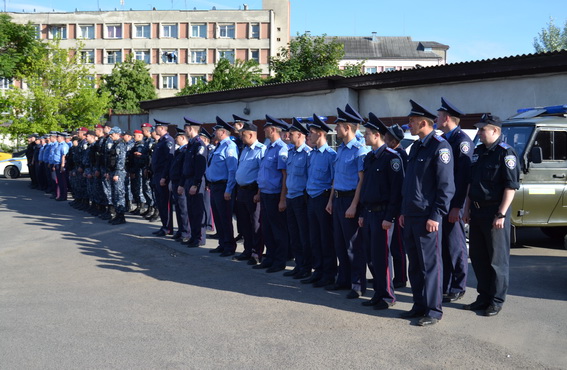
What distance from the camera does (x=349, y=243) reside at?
711cm

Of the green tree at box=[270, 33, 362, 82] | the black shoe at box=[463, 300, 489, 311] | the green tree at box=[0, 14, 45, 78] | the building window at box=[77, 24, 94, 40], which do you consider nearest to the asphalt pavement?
the black shoe at box=[463, 300, 489, 311]

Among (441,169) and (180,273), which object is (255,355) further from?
(180,273)

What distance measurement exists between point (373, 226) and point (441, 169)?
3.36 feet

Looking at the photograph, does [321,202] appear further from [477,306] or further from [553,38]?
[553,38]

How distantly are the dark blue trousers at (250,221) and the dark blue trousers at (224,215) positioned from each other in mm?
364

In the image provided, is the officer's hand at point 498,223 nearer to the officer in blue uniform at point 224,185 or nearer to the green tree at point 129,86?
the officer in blue uniform at point 224,185

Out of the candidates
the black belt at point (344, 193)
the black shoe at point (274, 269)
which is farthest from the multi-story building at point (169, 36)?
the black belt at point (344, 193)

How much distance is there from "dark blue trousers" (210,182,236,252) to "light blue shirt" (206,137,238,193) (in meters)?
0.14

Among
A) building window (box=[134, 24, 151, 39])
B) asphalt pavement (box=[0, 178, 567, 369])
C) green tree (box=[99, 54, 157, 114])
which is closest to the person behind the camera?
asphalt pavement (box=[0, 178, 567, 369])

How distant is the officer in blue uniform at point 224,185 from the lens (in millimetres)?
9531

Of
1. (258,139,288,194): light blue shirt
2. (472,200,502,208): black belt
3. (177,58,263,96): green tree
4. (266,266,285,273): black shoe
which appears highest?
(177,58,263,96): green tree

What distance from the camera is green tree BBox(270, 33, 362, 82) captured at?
35281 mm

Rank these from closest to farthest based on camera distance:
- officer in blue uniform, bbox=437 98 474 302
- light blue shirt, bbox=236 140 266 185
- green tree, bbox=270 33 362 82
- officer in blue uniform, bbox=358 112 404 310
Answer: officer in blue uniform, bbox=358 112 404 310
officer in blue uniform, bbox=437 98 474 302
light blue shirt, bbox=236 140 266 185
green tree, bbox=270 33 362 82

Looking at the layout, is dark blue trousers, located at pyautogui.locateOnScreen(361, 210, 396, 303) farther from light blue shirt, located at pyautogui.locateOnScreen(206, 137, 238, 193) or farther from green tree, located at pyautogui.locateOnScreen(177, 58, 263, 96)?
green tree, located at pyautogui.locateOnScreen(177, 58, 263, 96)
